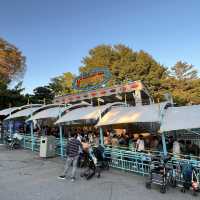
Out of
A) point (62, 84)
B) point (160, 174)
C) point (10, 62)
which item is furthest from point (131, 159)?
point (10, 62)

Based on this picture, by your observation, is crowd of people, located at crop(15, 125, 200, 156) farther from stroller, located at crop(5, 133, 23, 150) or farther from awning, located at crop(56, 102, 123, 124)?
stroller, located at crop(5, 133, 23, 150)

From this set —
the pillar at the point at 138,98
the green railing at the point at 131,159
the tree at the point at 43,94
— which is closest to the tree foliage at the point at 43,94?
the tree at the point at 43,94

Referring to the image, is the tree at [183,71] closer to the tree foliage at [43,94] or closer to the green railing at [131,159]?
the tree foliage at [43,94]

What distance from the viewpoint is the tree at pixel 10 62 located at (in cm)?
3203

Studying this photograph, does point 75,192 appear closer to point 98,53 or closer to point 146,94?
point 146,94

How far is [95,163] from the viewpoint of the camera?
909cm

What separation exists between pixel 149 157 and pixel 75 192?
3.38 meters

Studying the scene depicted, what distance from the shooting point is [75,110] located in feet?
45.7

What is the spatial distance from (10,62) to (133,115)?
91.3 feet

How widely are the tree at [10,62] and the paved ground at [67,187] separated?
80.3ft

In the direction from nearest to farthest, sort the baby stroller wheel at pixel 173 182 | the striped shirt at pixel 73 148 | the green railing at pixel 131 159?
1. the baby stroller wheel at pixel 173 182
2. the striped shirt at pixel 73 148
3. the green railing at pixel 131 159

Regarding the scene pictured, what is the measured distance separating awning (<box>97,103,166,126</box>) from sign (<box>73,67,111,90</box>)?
8373 mm

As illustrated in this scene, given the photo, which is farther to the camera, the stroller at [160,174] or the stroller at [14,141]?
the stroller at [14,141]

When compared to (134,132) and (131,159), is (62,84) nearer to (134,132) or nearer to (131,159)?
(134,132)
